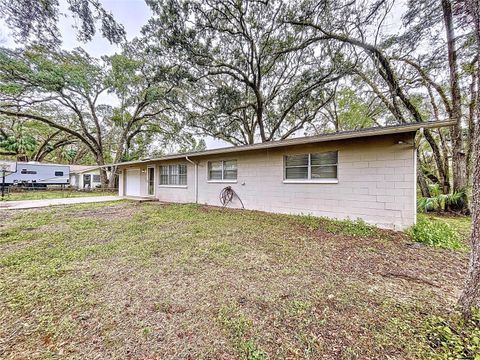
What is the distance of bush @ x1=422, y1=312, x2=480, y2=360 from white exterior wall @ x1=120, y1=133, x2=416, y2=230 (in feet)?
12.4

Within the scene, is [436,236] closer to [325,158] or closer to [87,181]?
[325,158]

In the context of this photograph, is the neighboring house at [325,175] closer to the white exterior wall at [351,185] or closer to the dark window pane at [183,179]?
the white exterior wall at [351,185]

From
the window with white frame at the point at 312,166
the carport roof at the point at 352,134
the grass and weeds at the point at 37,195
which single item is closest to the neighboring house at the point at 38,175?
the grass and weeds at the point at 37,195

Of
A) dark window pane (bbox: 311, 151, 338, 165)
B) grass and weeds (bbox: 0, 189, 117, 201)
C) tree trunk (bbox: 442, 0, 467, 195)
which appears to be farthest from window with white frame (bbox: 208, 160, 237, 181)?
grass and weeds (bbox: 0, 189, 117, 201)

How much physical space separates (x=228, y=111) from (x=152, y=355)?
12.5m

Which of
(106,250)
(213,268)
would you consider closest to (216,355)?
(213,268)

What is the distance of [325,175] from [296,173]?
1003mm

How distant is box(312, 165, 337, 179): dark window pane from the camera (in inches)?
257

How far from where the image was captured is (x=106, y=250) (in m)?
4.19

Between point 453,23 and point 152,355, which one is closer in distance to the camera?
point 152,355

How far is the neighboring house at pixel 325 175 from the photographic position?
5.33m

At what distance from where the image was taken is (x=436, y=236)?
457 cm

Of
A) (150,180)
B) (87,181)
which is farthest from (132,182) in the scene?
(87,181)

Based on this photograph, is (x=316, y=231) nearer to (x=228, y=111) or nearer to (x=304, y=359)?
(x=304, y=359)
